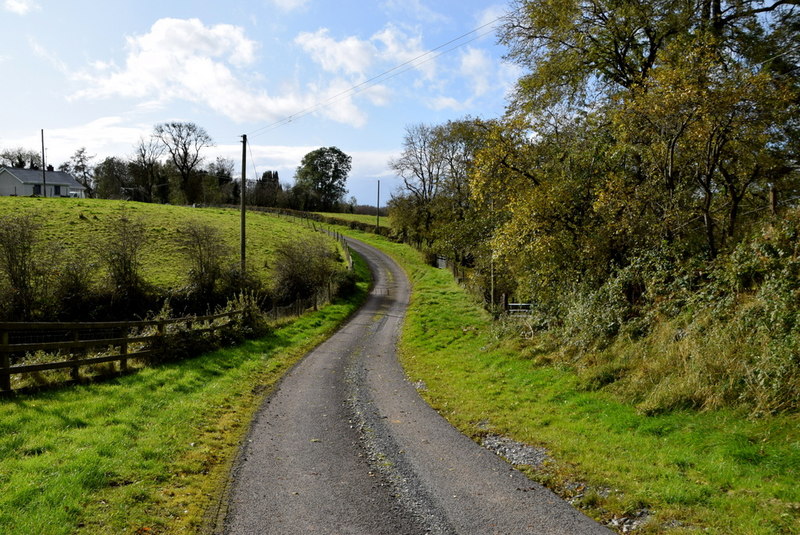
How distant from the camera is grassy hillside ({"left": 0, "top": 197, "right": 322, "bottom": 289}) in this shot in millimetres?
30625

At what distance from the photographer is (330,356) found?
18.0m

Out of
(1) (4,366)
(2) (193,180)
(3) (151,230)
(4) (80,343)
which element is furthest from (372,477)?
(2) (193,180)

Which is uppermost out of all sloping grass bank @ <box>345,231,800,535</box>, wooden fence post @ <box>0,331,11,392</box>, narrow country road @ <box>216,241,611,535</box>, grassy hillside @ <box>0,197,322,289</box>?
grassy hillside @ <box>0,197,322,289</box>

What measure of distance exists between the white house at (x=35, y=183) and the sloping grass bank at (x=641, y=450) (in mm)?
81257

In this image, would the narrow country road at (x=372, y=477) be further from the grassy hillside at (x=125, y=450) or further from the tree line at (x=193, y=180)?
the tree line at (x=193, y=180)

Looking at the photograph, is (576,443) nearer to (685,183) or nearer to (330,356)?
(685,183)

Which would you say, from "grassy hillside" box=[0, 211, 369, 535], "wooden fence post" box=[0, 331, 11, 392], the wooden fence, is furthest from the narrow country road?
"wooden fence post" box=[0, 331, 11, 392]

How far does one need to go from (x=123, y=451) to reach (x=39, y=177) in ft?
292

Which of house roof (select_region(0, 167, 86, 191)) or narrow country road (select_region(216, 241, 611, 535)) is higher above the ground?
house roof (select_region(0, 167, 86, 191))

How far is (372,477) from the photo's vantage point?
7.43 m

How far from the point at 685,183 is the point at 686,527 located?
1004cm

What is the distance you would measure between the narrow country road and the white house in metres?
79.5

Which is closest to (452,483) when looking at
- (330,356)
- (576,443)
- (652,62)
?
(576,443)

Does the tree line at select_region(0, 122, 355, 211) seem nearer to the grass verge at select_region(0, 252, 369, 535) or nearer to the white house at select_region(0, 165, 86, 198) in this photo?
the white house at select_region(0, 165, 86, 198)
